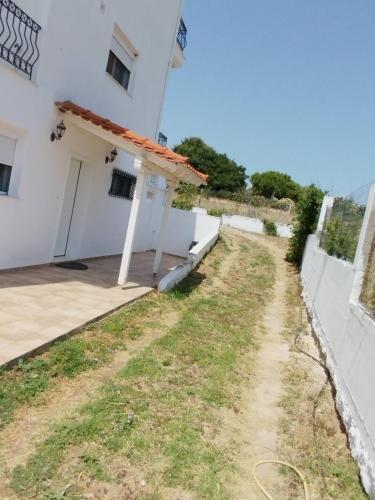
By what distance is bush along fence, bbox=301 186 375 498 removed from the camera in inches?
164

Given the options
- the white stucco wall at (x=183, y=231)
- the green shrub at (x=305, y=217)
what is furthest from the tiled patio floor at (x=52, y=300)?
the green shrub at (x=305, y=217)

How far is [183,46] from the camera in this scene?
1634cm

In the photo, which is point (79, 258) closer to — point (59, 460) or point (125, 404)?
point (125, 404)

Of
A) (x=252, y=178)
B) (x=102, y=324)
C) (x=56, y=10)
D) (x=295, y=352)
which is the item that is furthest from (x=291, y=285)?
(x=252, y=178)

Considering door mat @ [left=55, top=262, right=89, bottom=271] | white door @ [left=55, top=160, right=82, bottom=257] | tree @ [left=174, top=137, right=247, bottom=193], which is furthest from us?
tree @ [left=174, top=137, right=247, bottom=193]

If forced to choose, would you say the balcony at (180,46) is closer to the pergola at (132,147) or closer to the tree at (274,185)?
the pergola at (132,147)

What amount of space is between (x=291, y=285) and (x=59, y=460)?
444 inches

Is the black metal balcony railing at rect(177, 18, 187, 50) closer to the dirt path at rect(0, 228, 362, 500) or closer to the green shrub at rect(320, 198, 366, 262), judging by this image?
the green shrub at rect(320, 198, 366, 262)

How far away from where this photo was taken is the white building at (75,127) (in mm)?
7352

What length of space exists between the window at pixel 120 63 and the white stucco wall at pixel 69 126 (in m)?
0.31

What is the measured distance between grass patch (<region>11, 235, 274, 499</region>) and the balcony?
39.5 feet

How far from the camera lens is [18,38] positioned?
7.29 m

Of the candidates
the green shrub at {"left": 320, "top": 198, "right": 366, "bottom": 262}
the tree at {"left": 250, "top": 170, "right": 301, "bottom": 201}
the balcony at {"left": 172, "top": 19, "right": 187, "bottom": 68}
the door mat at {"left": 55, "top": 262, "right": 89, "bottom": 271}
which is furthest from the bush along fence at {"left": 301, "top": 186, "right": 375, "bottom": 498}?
the tree at {"left": 250, "top": 170, "right": 301, "bottom": 201}

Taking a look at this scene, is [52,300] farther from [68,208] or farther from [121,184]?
[121,184]
